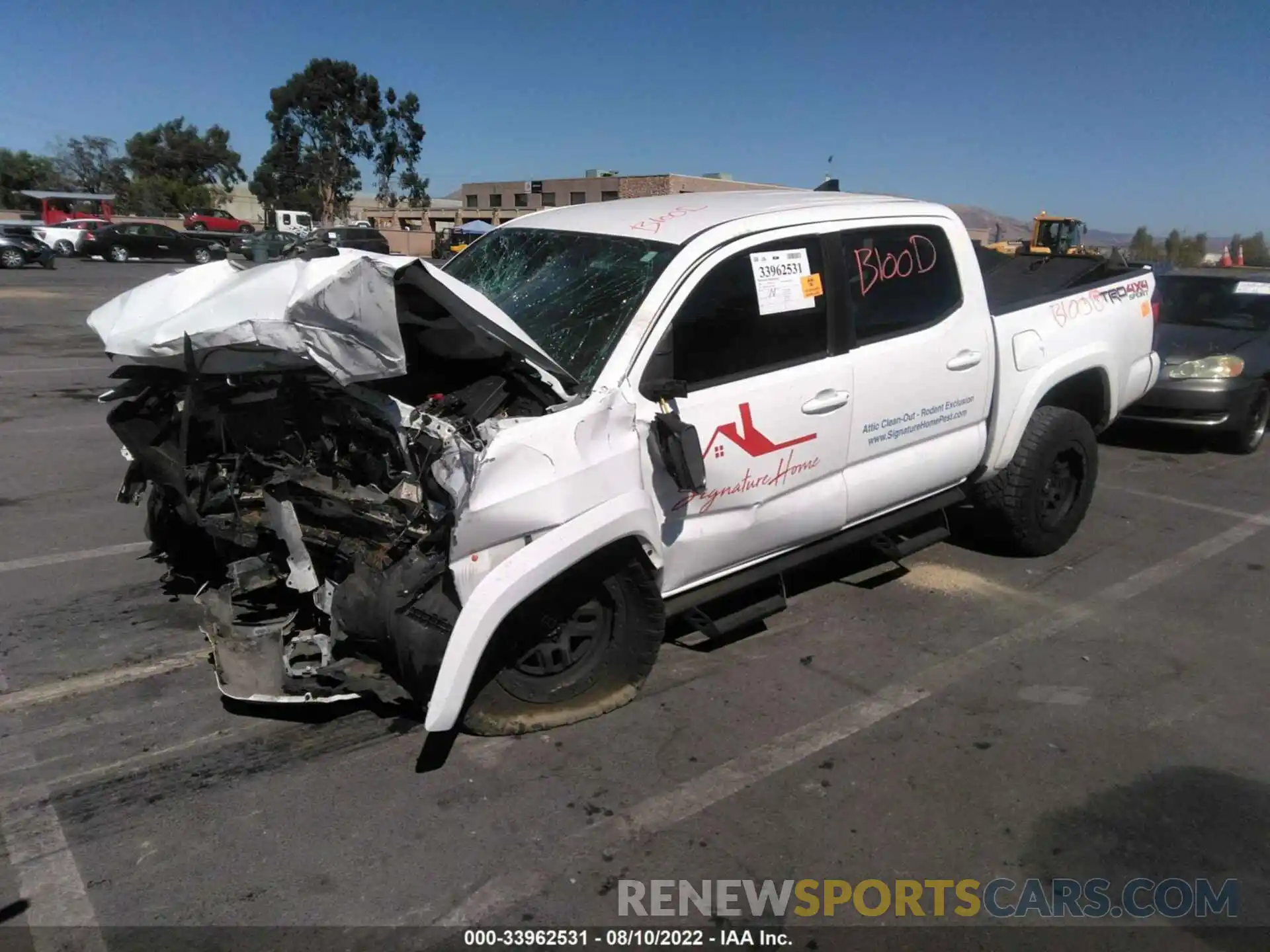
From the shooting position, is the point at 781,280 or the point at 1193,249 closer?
the point at 781,280

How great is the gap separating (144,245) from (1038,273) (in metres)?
35.6

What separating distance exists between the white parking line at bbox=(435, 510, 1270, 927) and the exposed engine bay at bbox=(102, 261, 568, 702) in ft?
2.41

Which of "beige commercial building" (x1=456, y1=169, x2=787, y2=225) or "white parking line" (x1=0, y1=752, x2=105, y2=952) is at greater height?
"beige commercial building" (x1=456, y1=169, x2=787, y2=225)

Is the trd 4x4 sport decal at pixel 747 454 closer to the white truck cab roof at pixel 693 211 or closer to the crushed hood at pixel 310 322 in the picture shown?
the crushed hood at pixel 310 322

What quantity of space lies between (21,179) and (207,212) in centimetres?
4041

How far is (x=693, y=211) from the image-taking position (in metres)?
4.11

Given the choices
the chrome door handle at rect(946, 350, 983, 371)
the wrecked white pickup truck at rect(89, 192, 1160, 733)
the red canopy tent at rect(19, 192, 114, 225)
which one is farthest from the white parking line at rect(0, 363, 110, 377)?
the red canopy tent at rect(19, 192, 114, 225)

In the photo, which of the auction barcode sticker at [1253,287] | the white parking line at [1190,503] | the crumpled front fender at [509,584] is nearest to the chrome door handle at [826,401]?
the crumpled front fender at [509,584]

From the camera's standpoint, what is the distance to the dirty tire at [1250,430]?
26.9 ft

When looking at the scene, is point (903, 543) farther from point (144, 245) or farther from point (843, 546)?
point (144, 245)

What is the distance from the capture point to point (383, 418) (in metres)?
3.29

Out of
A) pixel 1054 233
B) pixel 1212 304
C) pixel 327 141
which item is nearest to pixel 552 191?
pixel 327 141

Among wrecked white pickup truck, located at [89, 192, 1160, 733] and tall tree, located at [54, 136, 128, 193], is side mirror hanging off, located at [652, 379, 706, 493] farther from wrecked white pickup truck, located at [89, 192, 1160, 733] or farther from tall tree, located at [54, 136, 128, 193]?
tall tree, located at [54, 136, 128, 193]

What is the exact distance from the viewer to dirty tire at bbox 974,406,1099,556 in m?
5.14
